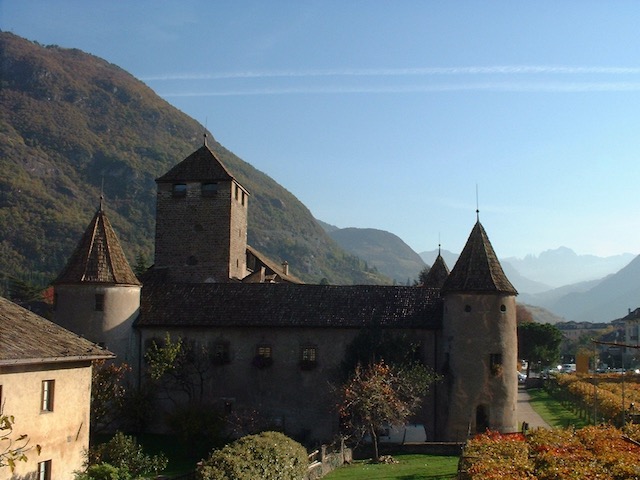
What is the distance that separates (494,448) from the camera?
22.3 meters

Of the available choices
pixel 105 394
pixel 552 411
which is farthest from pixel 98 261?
pixel 552 411

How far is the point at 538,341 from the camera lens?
261 feet

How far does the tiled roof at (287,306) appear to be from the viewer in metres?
37.6

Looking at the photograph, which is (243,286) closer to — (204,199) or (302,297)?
(302,297)

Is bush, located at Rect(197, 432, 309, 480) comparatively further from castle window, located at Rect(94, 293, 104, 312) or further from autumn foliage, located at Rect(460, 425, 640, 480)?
castle window, located at Rect(94, 293, 104, 312)

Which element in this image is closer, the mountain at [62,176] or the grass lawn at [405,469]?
the grass lawn at [405,469]

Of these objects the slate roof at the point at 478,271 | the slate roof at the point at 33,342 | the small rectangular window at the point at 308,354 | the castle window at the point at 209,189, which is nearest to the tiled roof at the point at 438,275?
the slate roof at the point at 478,271

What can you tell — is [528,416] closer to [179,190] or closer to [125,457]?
[179,190]

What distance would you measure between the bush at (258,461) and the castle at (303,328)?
32.1 feet

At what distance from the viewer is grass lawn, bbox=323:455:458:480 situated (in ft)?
89.4

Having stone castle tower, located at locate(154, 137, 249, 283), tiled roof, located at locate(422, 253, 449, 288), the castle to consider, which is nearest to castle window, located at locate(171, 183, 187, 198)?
stone castle tower, located at locate(154, 137, 249, 283)

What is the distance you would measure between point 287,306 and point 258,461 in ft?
47.5

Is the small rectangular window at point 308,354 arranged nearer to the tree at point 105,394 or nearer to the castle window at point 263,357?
the castle window at point 263,357

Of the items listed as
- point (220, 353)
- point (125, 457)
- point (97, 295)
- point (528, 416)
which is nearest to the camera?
point (125, 457)
